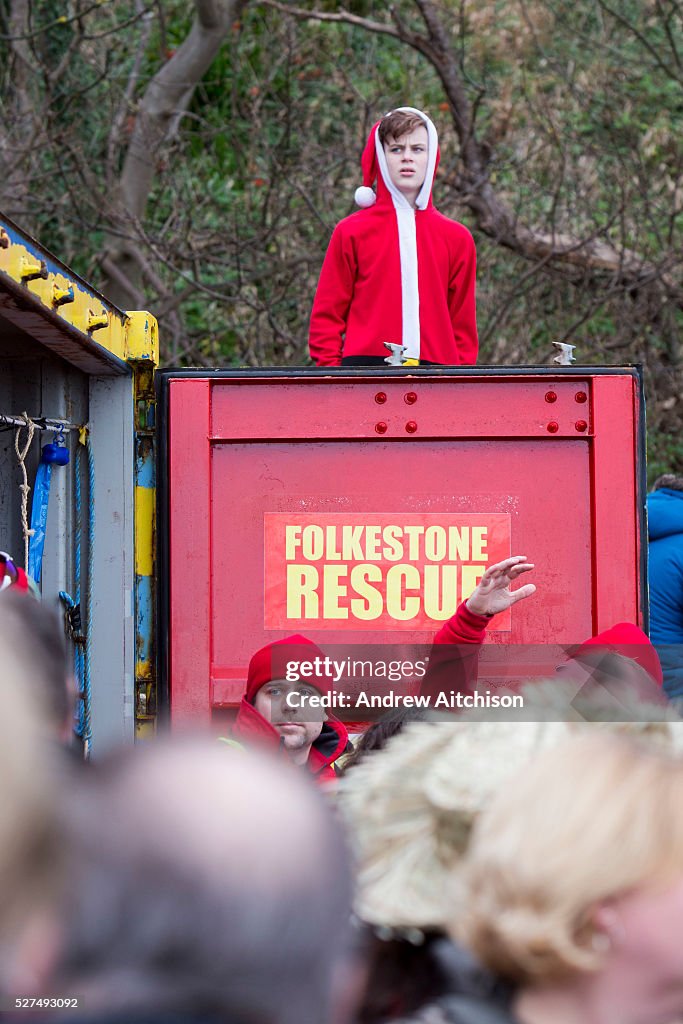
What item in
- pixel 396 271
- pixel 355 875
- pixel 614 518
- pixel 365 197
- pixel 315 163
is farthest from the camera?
pixel 315 163

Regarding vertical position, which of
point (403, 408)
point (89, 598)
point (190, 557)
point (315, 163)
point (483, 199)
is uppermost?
point (315, 163)

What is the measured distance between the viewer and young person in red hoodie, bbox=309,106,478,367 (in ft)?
14.3

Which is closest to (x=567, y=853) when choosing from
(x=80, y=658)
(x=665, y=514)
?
(x=80, y=658)

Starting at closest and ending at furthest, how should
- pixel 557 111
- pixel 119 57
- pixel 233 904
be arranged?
pixel 233 904 < pixel 119 57 < pixel 557 111

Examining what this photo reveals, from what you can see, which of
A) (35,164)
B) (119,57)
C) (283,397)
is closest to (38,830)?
(283,397)

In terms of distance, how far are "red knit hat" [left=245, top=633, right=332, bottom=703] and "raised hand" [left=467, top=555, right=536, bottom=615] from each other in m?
0.45

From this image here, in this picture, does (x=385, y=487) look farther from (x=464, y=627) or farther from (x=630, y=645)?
(x=630, y=645)

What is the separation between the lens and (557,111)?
12.6m

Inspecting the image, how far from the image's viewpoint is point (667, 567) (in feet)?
15.6

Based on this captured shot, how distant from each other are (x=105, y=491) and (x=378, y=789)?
255 centimetres

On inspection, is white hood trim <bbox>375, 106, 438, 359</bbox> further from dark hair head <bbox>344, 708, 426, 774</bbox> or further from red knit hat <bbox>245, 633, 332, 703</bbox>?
dark hair head <bbox>344, 708, 426, 774</bbox>

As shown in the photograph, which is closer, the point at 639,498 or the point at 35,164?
the point at 639,498

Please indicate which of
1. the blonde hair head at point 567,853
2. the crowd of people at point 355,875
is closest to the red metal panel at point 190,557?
the crowd of people at point 355,875

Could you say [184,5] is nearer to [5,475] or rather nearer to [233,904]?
[5,475]
